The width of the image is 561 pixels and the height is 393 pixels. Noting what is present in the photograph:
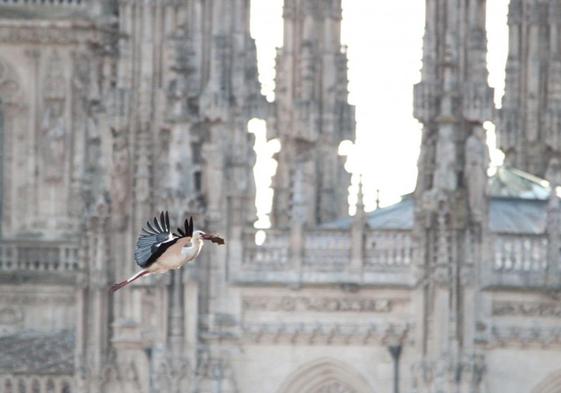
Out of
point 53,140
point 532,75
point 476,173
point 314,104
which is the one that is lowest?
point 476,173

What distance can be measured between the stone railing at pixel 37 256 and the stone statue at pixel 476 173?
885cm

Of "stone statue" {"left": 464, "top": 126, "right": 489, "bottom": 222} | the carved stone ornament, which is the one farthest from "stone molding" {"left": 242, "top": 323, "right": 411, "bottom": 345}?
"stone statue" {"left": 464, "top": 126, "right": 489, "bottom": 222}

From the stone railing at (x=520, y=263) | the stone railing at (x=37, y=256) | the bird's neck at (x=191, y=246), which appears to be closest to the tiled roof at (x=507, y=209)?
the stone railing at (x=520, y=263)

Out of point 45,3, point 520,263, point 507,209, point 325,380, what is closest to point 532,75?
point 507,209

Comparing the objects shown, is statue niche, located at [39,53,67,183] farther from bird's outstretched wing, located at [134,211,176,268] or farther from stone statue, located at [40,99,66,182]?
bird's outstretched wing, located at [134,211,176,268]

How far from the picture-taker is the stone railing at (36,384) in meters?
77.1

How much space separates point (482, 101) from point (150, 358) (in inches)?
292

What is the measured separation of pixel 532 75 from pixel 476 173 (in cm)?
703

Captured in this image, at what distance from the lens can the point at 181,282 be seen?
2945 inches

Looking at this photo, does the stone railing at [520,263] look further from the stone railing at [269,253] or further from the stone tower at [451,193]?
the stone railing at [269,253]

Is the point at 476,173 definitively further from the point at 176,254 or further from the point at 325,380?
the point at 176,254

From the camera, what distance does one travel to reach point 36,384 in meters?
77.2

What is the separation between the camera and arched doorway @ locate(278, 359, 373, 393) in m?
74.5

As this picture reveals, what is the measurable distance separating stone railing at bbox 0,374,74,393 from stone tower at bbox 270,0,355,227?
17.3 ft
